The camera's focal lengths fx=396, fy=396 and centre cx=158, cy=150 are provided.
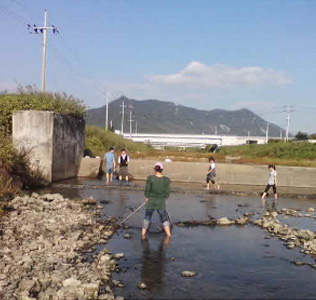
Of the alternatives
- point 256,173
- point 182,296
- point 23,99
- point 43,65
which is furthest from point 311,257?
point 43,65

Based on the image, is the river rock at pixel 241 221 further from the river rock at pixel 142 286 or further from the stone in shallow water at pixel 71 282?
the stone in shallow water at pixel 71 282

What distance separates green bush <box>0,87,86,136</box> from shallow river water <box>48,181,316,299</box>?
374 inches

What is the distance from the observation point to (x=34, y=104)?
21.5m

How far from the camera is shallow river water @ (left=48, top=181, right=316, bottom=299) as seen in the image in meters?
7.46

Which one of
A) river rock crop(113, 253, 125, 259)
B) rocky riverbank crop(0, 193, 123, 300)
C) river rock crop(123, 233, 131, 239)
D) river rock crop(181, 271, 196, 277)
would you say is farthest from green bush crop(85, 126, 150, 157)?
river rock crop(181, 271, 196, 277)

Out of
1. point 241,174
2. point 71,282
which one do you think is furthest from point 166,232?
point 241,174

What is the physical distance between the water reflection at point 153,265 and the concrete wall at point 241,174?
14502mm

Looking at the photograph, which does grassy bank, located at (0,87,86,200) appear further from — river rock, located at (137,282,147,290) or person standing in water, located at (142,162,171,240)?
river rock, located at (137,282,147,290)

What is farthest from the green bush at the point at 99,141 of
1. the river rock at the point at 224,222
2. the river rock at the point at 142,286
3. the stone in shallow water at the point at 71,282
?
the stone in shallow water at the point at 71,282

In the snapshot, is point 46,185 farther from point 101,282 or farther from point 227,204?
point 101,282

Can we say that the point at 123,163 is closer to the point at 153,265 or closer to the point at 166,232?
the point at 166,232

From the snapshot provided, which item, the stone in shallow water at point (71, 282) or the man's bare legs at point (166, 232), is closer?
the stone in shallow water at point (71, 282)

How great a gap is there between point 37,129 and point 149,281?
548 inches

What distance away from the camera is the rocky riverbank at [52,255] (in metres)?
6.80
